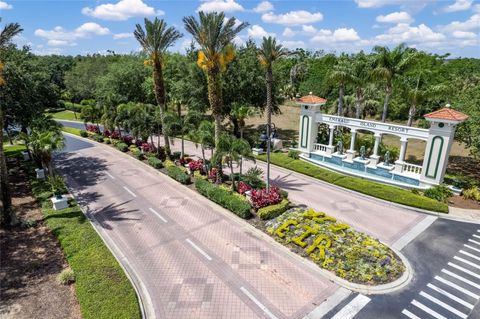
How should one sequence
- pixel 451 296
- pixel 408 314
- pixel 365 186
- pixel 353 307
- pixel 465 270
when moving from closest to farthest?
pixel 408 314, pixel 353 307, pixel 451 296, pixel 465 270, pixel 365 186

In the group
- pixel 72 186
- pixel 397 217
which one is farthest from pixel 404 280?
pixel 72 186

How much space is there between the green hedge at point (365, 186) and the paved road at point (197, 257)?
10.1 metres

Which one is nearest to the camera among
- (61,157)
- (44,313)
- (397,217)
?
(44,313)

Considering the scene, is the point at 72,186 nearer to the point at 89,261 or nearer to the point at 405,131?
the point at 89,261

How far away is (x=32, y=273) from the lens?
14102 mm

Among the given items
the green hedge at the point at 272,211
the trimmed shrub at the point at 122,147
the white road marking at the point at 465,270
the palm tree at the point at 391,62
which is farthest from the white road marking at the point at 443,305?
the trimmed shrub at the point at 122,147

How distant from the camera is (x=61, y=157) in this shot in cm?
3362

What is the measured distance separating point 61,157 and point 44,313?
25.8 m

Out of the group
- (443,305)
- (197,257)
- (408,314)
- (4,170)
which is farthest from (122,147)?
(443,305)

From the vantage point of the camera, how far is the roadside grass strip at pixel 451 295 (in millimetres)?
11922

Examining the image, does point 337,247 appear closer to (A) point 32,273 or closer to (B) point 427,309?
(B) point 427,309

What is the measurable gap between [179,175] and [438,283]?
724 inches

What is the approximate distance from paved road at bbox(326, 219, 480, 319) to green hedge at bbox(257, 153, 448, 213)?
9.27ft

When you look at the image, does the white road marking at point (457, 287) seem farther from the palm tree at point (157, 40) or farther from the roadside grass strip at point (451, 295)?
the palm tree at point (157, 40)
